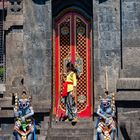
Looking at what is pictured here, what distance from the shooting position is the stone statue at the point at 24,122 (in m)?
23.7

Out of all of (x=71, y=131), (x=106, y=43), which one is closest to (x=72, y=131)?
(x=71, y=131)

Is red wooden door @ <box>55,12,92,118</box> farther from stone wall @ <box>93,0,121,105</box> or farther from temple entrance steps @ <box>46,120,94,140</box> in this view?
temple entrance steps @ <box>46,120,94,140</box>

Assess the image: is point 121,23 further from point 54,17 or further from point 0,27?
point 0,27

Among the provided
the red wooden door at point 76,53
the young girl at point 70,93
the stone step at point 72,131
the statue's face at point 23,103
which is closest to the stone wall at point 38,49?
the red wooden door at point 76,53

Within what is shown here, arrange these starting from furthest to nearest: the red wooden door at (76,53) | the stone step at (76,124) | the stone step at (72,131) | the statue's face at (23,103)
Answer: the red wooden door at (76,53) < the stone step at (76,124) < the stone step at (72,131) < the statue's face at (23,103)

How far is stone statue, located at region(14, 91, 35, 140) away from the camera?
23.7 metres

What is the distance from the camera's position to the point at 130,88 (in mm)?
24609

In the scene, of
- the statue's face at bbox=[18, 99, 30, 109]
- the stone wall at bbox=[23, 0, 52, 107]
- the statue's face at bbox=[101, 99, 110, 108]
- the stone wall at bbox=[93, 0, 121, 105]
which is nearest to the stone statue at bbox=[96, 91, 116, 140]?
the statue's face at bbox=[101, 99, 110, 108]

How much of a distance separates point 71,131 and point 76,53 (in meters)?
3.64

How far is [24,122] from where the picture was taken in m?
23.7

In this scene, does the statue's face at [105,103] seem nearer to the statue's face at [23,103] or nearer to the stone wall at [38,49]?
the statue's face at [23,103]

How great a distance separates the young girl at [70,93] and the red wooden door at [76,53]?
3.89 ft

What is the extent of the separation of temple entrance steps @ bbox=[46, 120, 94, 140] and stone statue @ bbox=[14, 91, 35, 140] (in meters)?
1.40

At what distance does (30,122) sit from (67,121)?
2.09m
